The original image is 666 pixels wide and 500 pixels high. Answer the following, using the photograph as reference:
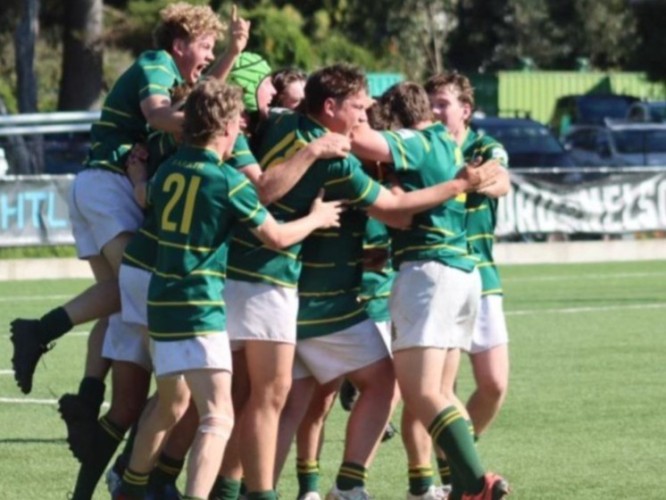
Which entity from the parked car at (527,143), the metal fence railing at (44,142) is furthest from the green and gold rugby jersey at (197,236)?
the parked car at (527,143)

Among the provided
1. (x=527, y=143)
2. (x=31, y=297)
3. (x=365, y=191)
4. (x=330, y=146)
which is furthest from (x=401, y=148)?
(x=527, y=143)

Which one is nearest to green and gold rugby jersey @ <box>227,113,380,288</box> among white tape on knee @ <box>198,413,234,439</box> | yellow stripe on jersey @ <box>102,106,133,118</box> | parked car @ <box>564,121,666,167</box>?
white tape on knee @ <box>198,413,234,439</box>

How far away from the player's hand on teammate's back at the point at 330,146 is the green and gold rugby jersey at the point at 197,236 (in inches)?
13.9

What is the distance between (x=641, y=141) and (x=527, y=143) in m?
2.50

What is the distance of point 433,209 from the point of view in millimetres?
8367

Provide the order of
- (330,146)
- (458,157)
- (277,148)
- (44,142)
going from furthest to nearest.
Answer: (44,142), (458,157), (277,148), (330,146)

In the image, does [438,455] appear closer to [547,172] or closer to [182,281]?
[182,281]

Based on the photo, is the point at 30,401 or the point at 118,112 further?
the point at 30,401

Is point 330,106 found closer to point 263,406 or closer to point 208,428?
point 263,406

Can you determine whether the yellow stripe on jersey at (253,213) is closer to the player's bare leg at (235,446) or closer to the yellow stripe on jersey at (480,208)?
the player's bare leg at (235,446)

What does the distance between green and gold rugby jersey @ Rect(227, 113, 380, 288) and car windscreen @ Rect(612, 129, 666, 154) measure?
26289 mm

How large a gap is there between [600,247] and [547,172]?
1.39m

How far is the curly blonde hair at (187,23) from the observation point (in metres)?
8.67

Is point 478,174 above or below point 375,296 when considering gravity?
above
